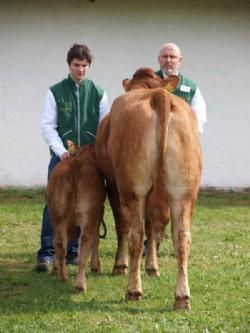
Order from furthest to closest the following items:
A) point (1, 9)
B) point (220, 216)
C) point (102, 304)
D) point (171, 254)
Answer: point (1, 9) → point (220, 216) → point (171, 254) → point (102, 304)

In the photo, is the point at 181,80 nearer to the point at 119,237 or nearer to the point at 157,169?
the point at 119,237

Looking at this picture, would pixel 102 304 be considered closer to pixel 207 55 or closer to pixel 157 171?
pixel 157 171

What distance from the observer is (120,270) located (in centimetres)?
772

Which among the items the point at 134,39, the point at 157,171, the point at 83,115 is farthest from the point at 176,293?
the point at 134,39

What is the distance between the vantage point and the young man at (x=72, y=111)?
782 cm

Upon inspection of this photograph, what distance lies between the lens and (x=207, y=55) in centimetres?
1475

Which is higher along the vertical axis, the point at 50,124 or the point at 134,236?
the point at 50,124

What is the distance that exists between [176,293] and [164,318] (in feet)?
1.00

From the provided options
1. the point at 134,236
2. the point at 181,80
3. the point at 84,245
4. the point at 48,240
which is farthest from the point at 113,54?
the point at 134,236

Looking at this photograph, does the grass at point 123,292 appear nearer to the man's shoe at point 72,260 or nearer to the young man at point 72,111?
the man's shoe at point 72,260

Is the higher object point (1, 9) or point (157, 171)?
point (1, 9)

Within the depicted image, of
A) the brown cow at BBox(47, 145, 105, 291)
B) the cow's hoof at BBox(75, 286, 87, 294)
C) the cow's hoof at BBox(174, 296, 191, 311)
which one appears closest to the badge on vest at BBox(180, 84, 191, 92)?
the brown cow at BBox(47, 145, 105, 291)

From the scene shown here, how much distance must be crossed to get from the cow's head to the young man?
2.02 feet

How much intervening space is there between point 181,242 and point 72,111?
87.0 inches
